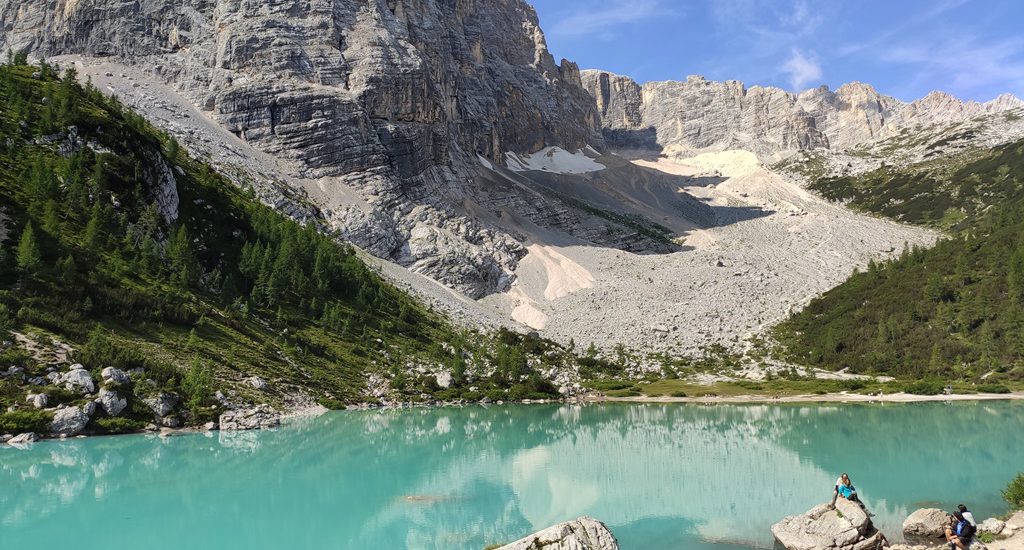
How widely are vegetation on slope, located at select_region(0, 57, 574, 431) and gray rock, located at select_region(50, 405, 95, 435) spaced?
2.48 ft

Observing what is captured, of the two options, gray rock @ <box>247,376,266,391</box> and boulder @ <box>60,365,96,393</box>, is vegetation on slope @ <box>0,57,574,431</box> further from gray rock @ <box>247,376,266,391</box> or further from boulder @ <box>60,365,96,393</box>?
gray rock @ <box>247,376,266,391</box>

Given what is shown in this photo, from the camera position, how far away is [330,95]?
12569cm

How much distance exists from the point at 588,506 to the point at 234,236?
67171mm

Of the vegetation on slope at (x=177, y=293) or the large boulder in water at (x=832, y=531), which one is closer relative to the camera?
the large boulder in water at (x=832, y=531)

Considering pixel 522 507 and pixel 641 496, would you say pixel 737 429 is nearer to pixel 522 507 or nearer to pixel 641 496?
pixel 641 496

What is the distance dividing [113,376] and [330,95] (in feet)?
306

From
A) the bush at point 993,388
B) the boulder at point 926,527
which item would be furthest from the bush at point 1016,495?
the bush at point 993,388

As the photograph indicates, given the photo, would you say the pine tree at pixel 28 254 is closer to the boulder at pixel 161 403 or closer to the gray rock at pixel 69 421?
the boulder at pixel 161 403

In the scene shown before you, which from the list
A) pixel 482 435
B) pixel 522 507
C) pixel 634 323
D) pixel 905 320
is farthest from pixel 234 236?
pixel 905 320

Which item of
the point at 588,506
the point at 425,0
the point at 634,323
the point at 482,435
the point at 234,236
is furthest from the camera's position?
the point at 425,0

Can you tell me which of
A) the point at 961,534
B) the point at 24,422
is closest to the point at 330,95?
the point at 24,422

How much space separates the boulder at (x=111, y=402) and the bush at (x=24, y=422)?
3040 millimetres

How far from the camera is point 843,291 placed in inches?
4195

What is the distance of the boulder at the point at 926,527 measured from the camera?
2055 cm
